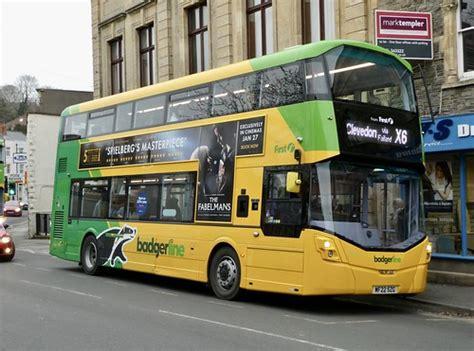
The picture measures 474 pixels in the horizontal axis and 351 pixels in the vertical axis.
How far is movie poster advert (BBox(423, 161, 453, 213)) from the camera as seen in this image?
1452cm

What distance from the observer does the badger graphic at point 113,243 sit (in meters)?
15.0

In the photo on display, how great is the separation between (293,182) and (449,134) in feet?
16.8

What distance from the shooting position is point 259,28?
68.4ft

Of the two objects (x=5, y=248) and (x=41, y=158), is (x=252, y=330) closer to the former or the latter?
(x=5, y=248)

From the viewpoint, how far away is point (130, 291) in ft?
43.2

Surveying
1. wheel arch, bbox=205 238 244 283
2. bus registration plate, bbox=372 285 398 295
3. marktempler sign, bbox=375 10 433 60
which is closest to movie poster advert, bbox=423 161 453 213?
marktempler sign, bbox=375 10 433 60

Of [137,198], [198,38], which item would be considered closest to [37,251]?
[198,38]

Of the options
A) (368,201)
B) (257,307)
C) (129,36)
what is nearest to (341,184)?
(368,201)

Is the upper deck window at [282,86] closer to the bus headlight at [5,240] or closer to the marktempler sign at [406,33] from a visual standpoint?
the marktempler sign at [406,33]

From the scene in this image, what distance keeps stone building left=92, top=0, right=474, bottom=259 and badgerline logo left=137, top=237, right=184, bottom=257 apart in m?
5.85

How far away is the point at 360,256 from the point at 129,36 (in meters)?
19.3

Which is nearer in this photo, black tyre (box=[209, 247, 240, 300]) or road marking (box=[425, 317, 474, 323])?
road marking (box=[425, 317, 474, 323])

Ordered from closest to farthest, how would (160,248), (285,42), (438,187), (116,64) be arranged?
(160,248)
(438,187)
(285,42)
(116,64)

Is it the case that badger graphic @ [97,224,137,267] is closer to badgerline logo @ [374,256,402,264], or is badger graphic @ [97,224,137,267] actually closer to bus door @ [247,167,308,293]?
bus door @ [247,167,308,293]
